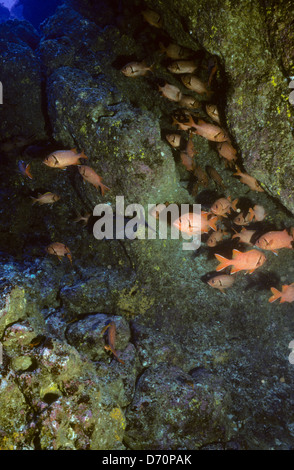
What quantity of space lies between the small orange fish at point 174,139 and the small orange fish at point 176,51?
5.49 feet

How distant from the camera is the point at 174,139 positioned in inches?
177

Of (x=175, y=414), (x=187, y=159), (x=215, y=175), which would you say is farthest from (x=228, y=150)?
(x=175, y=414)

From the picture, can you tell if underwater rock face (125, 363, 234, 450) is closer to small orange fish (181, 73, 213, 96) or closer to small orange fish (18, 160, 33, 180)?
small orange fish (18, 160, 33, 180)

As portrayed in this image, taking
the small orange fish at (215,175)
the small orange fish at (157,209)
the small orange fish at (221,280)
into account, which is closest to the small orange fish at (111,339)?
the small orange fish at (221,280)

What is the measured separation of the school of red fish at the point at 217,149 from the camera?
12.9 ft

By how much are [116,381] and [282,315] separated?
4137 mm

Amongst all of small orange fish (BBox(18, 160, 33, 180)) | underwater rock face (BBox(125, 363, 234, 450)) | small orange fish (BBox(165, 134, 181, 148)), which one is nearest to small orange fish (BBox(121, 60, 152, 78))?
small orange fish (BBox(165, 134, 181, 148))

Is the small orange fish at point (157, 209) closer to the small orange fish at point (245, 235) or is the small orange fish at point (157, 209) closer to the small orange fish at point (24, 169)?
the small orange fish at point (245, 235)

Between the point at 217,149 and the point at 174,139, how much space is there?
31.8 inches

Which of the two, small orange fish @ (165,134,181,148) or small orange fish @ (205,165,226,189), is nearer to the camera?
small orange fish @ (165,134,181,148)

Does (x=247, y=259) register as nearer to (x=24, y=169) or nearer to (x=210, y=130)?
(x=210, y=130)

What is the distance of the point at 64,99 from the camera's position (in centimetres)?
493

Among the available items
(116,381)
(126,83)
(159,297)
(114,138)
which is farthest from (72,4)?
(116,381)

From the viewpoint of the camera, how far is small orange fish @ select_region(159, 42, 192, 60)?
4.67m
